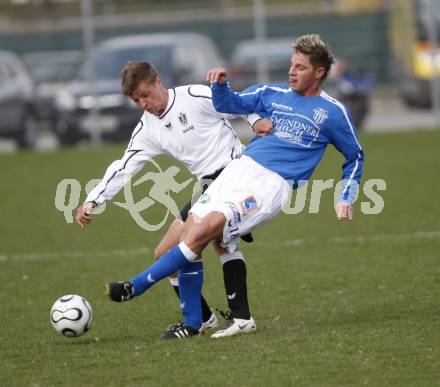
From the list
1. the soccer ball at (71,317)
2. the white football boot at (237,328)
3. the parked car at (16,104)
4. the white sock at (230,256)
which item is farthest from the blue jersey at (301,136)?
the parked car at (16,104)

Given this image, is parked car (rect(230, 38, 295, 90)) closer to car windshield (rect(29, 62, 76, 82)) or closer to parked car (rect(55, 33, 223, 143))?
parked car (rect(55, 33, 223, 143))

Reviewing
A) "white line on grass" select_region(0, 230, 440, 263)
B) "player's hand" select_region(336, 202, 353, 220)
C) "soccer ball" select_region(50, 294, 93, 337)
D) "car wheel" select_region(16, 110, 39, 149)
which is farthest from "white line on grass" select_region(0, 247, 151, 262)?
"car wheel" select_region(16, 110, 39, 149)

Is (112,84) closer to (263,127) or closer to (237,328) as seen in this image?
(263,127)

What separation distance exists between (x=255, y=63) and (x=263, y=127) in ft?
48.5

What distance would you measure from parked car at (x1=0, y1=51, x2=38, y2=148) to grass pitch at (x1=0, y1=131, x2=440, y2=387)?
510 cm

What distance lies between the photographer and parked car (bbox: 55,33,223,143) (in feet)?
57.6

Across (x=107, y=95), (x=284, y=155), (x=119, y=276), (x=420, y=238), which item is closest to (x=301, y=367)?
(x=284, y=155)

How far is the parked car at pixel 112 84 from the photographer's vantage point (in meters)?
17.5

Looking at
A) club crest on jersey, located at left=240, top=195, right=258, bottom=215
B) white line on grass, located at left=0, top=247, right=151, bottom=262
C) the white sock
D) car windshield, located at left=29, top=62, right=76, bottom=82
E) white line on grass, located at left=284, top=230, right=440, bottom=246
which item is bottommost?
white line on grass, located at left=284, top=230, right=440, bottom=246

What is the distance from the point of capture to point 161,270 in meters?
5.77

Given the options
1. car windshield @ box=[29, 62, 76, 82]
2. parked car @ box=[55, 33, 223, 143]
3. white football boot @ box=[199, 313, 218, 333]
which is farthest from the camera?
car windshield @ box=[29, 62, 76, 82]

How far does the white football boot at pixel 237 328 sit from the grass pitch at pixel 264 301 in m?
0.11

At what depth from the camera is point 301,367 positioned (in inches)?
201

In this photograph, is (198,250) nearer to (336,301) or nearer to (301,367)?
(301,367)
